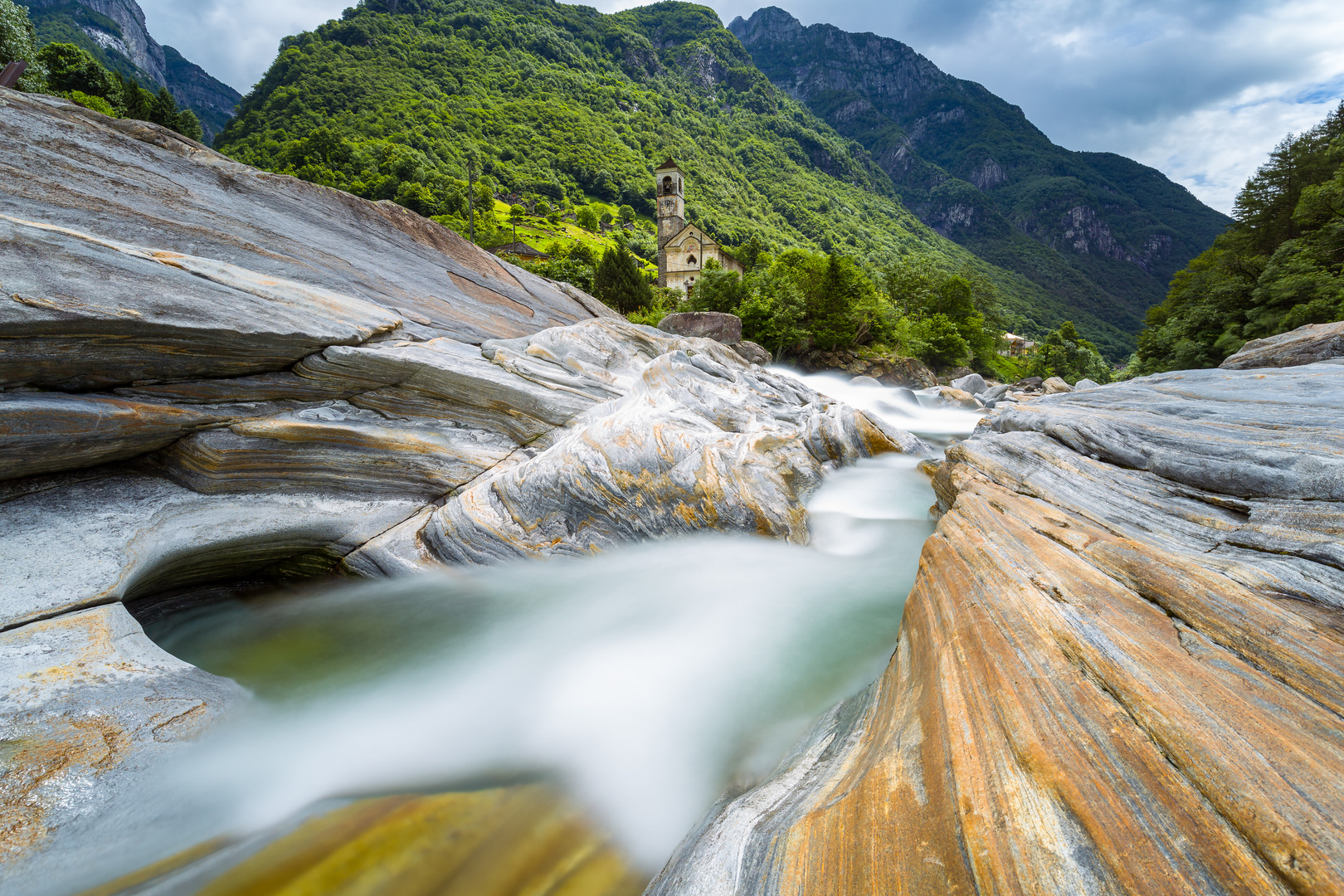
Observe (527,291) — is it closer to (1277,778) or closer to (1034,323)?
(1277,778)

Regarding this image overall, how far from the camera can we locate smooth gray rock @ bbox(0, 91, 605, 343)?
7730 millimetres

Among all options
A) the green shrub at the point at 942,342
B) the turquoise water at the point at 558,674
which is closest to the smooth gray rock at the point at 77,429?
the turquoise water at the point at 558,674

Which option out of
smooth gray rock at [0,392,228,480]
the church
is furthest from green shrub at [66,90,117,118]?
smooth gray rock at [0,392,228,480]

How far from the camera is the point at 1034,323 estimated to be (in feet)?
389

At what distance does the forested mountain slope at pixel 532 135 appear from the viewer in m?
89.6

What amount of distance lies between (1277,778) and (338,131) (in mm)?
124641

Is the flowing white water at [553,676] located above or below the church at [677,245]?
below

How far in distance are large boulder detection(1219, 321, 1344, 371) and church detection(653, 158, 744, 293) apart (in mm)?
52667

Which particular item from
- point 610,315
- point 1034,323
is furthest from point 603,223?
point 1034,323

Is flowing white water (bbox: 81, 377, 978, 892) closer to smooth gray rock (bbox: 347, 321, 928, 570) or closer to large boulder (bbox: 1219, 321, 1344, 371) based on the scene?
smooth gray rock (bbox: 347, 321, 928, 570)

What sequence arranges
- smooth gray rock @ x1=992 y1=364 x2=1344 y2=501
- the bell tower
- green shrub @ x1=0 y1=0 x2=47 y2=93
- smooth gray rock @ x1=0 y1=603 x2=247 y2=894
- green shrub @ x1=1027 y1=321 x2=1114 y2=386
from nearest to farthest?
smooth gray rock @ x1=0 y1=603 x2=247 y2=894 < smooth gray rock @ x1=992 y1=364 x2=1344 y2=501 < green shrub @ x1=0 y1=0 x2=47 y2=93 < green shrub @ x1=1027 y1=321 x2=1114 y2=386 < the bell tower

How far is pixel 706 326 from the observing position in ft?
98.1

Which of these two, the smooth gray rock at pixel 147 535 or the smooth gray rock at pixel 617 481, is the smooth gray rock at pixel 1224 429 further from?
the smooth gray rock at pixel 147 535

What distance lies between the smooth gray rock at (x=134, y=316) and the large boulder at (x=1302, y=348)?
22.3 metres
